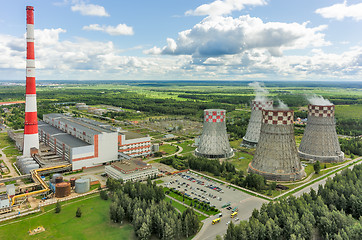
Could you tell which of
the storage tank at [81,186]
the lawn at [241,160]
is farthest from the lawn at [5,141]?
the lawn at [241,160]

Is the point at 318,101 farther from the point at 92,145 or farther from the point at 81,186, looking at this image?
the point at 81,186

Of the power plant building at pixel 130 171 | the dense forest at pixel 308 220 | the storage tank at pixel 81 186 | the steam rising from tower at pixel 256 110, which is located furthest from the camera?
the steam rising from tower at pixel 256 110

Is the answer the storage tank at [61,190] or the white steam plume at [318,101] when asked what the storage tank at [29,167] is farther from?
the white steam plume at [318,101]

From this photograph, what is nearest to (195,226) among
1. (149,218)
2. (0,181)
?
(149,218)

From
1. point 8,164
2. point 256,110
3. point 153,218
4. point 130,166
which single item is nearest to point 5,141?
point 8,164

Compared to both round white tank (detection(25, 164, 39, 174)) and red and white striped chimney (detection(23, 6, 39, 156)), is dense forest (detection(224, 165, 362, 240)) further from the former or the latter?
red and white striped chimney (detection(23, 6, 39, 156))

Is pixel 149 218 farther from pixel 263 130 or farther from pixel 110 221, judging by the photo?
pixel 263 130

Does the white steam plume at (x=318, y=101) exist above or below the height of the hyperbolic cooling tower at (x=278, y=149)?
above

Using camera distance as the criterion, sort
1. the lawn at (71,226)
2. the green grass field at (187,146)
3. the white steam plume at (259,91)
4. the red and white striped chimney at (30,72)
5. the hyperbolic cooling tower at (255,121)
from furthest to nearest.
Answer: the green grass field at (187,146) < the hyperbolic cooling tower at (255,121) < the white steam plume at (259,91) < the red and white striped chimney at (30,72) < the lawn at (71,226)
